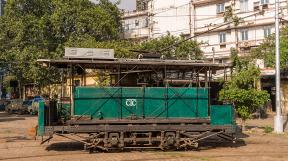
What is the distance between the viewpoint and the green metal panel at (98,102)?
1616cm

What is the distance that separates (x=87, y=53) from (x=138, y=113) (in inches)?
124

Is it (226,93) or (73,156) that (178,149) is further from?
(226,93)

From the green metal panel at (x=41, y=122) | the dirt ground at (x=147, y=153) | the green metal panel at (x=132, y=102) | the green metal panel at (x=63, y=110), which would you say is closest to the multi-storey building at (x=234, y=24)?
the dirt ground at (x=147, y=153)

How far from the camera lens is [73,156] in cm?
1502

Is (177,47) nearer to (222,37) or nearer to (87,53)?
(222,37)

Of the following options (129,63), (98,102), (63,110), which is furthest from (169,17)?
(98,102)

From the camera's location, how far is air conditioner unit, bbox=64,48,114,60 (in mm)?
16109

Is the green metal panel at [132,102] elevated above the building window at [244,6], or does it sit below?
below

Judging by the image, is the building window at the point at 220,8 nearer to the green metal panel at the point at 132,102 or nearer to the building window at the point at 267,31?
the building window at the point at 267,31

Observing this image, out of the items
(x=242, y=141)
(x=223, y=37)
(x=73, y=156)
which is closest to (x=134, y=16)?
(x=223, y=37)

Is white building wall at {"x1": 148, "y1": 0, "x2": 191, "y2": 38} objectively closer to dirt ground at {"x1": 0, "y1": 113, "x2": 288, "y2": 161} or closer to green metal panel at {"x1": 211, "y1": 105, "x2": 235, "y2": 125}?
dirt ground at {"x1": 0, "y1": 113, "x2": 288, "y2": 161}

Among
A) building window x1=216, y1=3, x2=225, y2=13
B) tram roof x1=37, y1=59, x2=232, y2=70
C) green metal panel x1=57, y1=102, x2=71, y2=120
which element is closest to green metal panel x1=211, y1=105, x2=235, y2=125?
tram roof x1=37, y1=59, x2=232, y2=70

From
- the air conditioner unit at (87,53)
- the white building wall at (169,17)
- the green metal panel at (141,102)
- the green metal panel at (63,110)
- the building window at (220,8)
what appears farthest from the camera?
the white building wall at (169,17)

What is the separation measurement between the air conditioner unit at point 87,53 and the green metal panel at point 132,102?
5.13 ft
